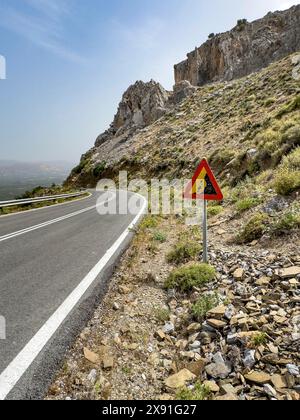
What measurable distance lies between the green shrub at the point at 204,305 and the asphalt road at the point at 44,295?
5.15 feet

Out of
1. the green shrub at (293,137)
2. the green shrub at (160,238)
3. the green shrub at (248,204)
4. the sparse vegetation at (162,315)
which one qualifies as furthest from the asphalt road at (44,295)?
the green shrub at (293,137)

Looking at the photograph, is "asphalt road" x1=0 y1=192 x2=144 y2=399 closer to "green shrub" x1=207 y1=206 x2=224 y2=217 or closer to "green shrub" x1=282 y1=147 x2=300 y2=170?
"green shrub" x1=207 y1=206 x2=224 y2=217

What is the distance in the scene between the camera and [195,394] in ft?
9.18

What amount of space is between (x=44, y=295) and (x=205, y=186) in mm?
3461

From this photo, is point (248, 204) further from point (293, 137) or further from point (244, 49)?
point (244, 49)

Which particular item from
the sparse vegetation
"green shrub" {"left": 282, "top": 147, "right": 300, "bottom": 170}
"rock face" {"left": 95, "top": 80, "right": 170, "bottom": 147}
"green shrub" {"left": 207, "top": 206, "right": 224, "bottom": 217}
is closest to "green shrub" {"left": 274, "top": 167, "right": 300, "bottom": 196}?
"green shrub" {"left": 282, "top": 147, "right": 300, "bottom": 170}

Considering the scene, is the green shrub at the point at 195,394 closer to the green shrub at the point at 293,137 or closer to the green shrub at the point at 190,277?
the green shrub at the point at 190,277

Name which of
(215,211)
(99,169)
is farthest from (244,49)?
(215,211)

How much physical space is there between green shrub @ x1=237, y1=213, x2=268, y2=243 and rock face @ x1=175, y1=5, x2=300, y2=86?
192 feet

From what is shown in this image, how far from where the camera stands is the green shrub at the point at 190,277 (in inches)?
201

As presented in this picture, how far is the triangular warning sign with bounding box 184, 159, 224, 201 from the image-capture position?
5.65 metres
